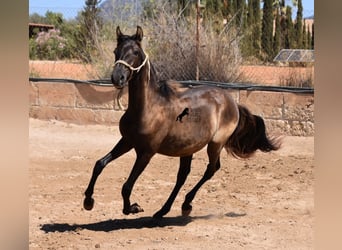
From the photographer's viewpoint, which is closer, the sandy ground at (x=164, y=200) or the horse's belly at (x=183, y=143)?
the sandy ground at (x=164, y=200)

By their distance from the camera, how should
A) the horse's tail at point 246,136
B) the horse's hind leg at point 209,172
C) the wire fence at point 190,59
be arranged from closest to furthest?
the horse's hind leg at point 209,172 < the horse's tail at point 246,136 < the wire fence at point 190,59

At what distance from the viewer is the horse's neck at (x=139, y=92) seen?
602 cm

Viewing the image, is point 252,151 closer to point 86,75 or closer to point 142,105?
point 142,105

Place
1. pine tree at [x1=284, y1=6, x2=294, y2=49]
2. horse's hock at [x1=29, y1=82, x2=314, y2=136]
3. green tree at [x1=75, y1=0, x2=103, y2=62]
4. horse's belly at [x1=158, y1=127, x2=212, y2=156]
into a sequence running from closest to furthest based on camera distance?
horse's belly at [x1=158, y1=127, x2=212, y2=156] < horse's hock at [x1=29, y1=82, x2=314, y2=136] < green tree at [x1=75, y1=0, x2=103, y2=62] < pine tree at [x1=284, y1=6, x2=294, y2=49]

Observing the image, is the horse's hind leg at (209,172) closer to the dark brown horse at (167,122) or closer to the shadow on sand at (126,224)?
the dark brown horse at (167,122)

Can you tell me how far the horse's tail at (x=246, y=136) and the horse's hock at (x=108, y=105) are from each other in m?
3.97

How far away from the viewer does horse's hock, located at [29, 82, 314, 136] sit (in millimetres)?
11164

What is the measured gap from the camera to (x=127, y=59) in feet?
18.9

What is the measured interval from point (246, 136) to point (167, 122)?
1307mm

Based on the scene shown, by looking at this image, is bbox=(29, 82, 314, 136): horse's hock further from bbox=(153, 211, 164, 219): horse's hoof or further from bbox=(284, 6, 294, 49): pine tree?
bbox=(284, 6, 294, 49): pine tree

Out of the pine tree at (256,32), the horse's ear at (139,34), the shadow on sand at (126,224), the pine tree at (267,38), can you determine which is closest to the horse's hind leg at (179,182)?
the shadow on sand at (126,224)

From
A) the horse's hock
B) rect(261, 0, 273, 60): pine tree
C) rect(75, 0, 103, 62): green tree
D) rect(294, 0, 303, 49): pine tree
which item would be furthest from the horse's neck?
rect(294, 0, 303, 49): pine tree
